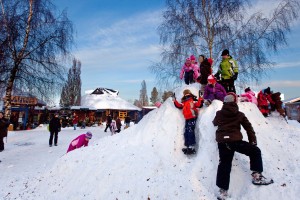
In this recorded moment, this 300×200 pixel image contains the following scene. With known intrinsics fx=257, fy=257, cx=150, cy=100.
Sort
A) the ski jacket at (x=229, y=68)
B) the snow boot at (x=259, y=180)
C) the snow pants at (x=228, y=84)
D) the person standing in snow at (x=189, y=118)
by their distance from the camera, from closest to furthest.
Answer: the snow boot at (x=259, y=180) < the person standing in snow at (x=189, y=118) < the ski jacket at (x=229, y=68) < the snow pants at (x=228, y=84)

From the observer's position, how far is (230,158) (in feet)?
14.3

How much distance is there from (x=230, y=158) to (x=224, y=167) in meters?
0.19

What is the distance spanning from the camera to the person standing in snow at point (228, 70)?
24.8ft

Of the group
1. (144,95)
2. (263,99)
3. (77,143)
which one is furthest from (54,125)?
(144,95)

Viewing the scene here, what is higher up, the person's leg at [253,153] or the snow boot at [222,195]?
the person's leg at [253,153]

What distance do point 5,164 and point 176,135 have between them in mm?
7000

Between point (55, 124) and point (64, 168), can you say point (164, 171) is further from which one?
point (55, 124)

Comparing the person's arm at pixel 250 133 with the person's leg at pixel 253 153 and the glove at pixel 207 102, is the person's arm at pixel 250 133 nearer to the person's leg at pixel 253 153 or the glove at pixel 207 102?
the person's leg at pixel 253 153

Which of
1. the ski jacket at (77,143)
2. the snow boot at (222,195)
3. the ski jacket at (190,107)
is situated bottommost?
the snow boot at (222,195)

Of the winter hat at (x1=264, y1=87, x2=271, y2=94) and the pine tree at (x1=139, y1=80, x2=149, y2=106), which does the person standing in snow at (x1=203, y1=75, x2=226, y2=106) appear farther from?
the pine tree at (x1=139, y1=80, x2=149, y2=106)

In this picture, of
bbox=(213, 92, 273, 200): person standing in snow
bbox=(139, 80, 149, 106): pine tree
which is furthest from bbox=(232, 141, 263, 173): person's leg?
bbox=(139, 80, 149, 106): pine tree

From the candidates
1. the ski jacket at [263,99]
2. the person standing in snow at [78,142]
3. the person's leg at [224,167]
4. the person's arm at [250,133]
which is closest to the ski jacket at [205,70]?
the ski jacket at [263,99]

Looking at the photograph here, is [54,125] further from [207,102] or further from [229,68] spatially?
[229,68]

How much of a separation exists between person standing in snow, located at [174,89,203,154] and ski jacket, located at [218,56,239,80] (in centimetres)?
151
